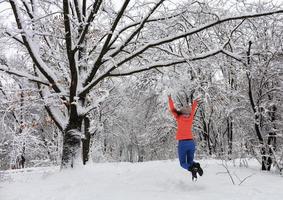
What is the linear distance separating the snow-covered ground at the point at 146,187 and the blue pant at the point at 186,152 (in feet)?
1.15

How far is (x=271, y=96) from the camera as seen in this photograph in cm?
978

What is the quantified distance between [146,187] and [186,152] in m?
1.10

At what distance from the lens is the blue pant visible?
23.7 feet

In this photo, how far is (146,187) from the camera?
22.2 ft

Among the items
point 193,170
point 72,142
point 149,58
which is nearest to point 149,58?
point 149,58

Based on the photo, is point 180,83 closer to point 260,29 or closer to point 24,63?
point 260,29

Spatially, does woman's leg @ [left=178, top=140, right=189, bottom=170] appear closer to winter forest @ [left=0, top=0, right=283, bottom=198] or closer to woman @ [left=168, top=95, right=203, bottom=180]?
woman @ [left=168, top=95, right=203, bottom=180]

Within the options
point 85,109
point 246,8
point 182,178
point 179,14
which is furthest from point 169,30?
point 182,178

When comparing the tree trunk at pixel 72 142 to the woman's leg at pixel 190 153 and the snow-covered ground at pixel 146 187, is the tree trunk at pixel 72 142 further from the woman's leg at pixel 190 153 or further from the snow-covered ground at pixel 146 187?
the woman's leg at pixel 190 153

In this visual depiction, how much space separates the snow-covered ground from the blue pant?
1.15 feet

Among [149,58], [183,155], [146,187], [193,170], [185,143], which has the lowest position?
[146,187]

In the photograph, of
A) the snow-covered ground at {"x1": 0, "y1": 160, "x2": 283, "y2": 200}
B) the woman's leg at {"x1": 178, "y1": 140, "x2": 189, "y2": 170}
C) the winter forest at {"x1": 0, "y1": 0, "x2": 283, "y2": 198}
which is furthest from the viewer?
the winter forest at {"x1": 0, "y1": 0, "x2": 283, "y2": 198}

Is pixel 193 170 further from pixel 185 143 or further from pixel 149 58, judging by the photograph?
pixel 149 58

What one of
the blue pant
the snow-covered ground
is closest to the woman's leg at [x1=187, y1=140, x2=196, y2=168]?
the blue pant
